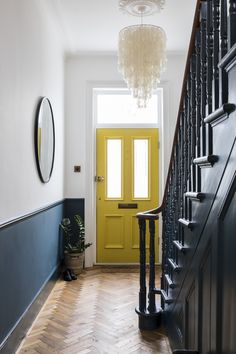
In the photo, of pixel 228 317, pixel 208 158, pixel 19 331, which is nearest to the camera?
pixel 228 317

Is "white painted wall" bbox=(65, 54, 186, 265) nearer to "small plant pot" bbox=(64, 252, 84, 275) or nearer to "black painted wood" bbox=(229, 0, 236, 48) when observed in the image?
"small plant pot" bbox=(64, 252, 84, 275)

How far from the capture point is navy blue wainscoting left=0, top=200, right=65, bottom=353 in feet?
7.32

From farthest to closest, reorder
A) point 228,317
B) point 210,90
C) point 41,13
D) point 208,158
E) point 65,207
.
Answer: point 65,207 < point 41,13 < point 210,90 < point 208,158 < point 228,317

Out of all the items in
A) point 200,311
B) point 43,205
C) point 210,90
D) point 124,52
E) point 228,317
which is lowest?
point 200,311

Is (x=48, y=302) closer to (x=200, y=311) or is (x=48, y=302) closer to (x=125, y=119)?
(x=200, y=311)

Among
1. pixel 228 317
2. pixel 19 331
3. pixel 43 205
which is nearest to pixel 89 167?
pixel 43 205

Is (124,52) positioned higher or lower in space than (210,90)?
higher

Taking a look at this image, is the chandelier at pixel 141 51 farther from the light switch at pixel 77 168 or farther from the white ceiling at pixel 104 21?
the light switch at pixel 77 168

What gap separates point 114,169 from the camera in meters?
4.92

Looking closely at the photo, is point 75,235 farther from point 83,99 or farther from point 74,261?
point 83,99

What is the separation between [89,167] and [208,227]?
341 centimetres

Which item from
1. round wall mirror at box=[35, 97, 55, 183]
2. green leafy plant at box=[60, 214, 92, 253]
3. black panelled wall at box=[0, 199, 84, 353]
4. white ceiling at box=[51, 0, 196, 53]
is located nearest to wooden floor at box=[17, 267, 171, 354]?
black panelled wall at box=[0, 199, 84, 353]

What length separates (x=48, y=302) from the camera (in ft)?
11.3

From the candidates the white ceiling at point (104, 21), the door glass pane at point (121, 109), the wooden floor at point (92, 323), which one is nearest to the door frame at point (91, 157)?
the door glass pane at point (121, 109)
